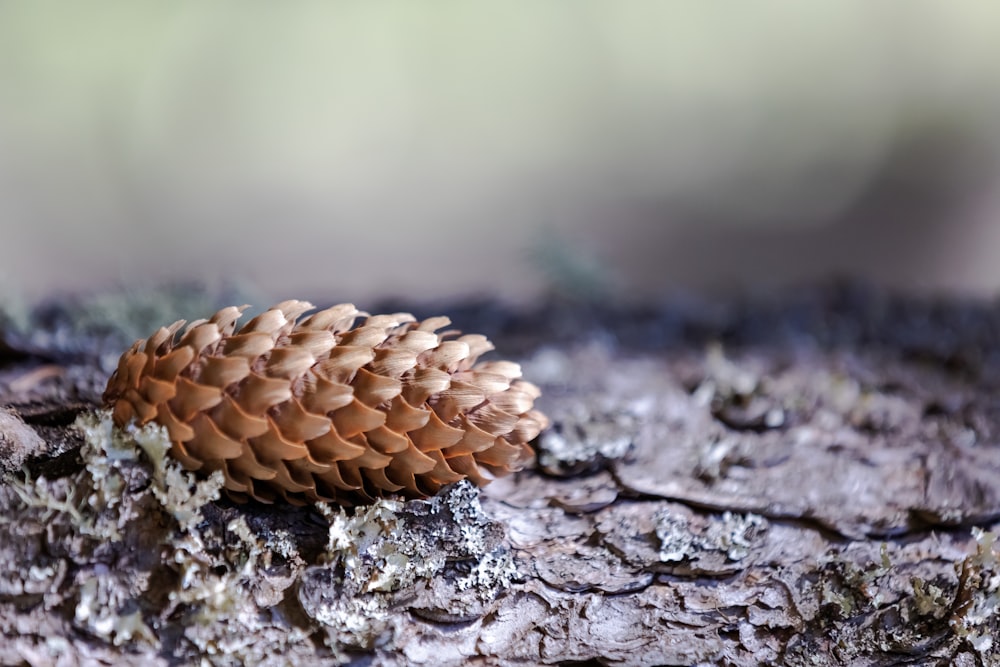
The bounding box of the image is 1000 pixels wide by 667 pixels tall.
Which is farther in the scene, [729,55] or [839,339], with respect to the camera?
[729,55]

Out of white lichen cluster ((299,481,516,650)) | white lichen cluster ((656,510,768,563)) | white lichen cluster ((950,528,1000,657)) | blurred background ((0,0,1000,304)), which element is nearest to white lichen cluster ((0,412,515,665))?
white lichen cluster ((299,481,516,650))

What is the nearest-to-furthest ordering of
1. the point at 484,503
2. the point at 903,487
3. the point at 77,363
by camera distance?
the point at 484,503 → the point at 903,487 → the point at 77,363

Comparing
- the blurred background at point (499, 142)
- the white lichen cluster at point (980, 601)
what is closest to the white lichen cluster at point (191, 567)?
the white lichen cluster at point (980, 601)

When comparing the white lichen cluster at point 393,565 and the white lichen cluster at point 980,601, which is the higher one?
the white lichen cluster at point 393,565

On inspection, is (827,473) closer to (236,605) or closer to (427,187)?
(236,605)

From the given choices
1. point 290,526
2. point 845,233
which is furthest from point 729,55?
point 290,526

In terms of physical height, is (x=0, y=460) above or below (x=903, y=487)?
above

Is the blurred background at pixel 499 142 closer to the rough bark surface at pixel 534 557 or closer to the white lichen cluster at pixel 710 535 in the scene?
the rough bark surface at pixel 534 557
